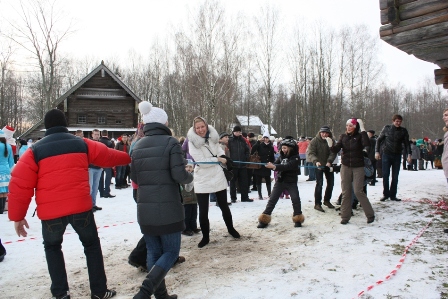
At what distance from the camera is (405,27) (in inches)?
244

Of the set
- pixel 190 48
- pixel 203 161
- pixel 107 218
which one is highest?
pixel 190 48

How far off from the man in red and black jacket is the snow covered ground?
0.47m

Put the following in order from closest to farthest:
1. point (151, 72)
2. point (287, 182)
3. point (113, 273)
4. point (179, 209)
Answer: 1. point (179, 209)
2. point (113, 273)
3. point (287, 182)
4. point (151, 72)

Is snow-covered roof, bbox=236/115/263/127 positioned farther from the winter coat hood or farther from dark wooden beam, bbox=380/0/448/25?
the winter coat hood

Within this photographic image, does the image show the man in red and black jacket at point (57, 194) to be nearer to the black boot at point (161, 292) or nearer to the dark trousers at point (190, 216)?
the black boot at point (161, 292)

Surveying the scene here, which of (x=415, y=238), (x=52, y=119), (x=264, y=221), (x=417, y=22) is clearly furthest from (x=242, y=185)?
(x=52, y=119)

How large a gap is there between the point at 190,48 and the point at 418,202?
2254 centimetres

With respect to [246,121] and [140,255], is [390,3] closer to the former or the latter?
[140,255]

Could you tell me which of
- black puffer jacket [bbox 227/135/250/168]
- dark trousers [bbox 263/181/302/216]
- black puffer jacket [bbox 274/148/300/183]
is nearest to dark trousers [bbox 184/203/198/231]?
dark trousers [bbox 263/181/302/216]

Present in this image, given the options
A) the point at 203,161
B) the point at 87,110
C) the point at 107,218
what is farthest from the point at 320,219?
the point at 87,110

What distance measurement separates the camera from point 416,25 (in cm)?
604

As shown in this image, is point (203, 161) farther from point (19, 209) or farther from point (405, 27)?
point (405, 27)

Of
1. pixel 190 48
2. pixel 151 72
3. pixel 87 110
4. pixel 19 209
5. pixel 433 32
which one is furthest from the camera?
pixel 151 72

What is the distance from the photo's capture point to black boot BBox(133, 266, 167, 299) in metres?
3.07
